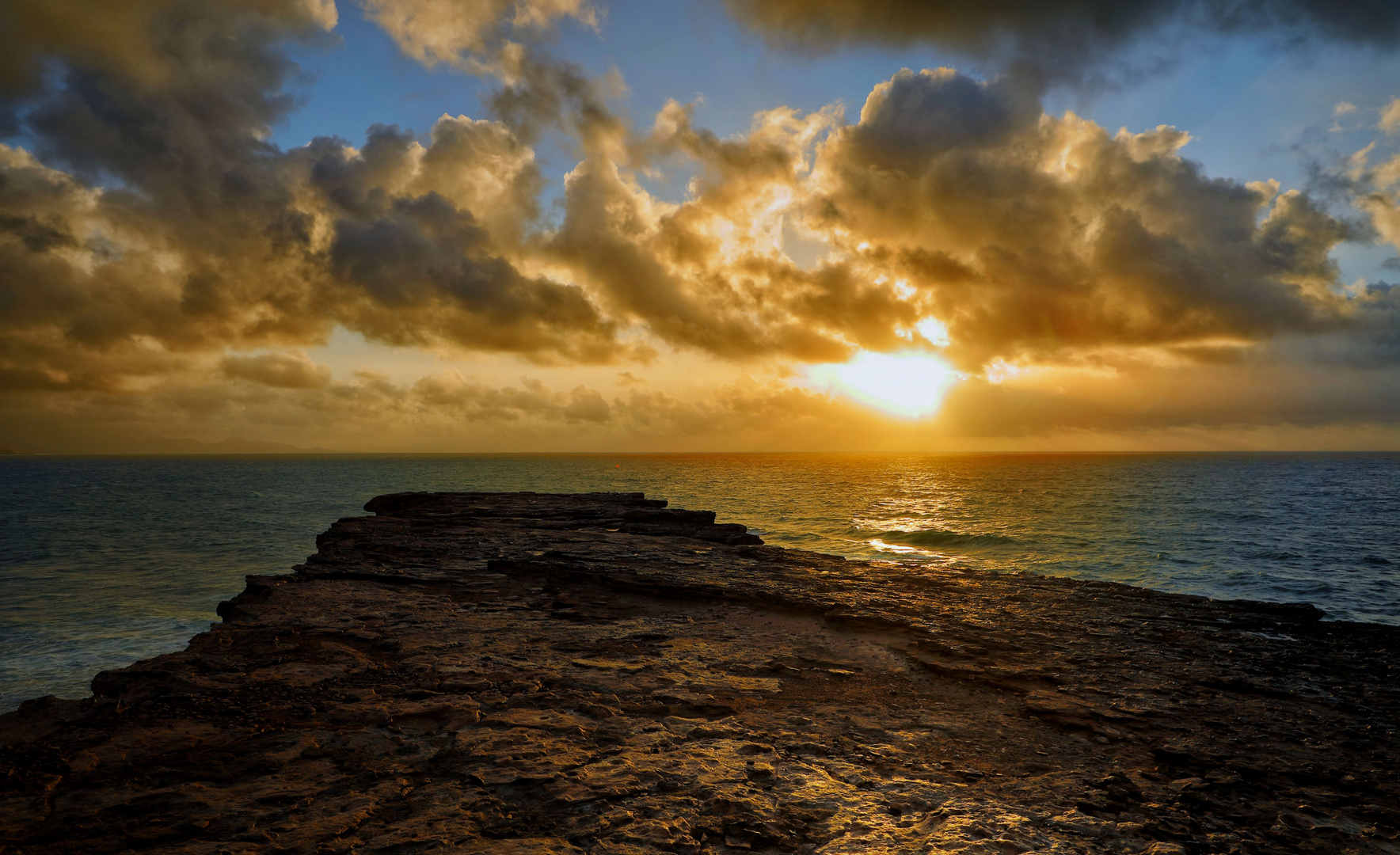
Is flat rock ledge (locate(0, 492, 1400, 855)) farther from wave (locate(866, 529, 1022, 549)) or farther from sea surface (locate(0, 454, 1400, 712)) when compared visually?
wave (locate(866, 529, 1022, 549))

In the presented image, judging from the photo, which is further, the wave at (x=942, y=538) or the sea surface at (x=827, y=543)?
the wave at (x=942, y=538)

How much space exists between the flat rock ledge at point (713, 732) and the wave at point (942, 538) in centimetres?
2564

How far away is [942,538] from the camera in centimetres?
4209

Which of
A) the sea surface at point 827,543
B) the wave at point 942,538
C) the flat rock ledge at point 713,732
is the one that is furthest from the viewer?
the wave at point 942,538

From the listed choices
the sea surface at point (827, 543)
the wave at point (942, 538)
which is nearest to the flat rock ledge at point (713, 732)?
the sea surface at point (827, 543)

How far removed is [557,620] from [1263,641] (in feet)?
47.5

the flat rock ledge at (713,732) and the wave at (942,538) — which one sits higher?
the flat rock ledge at (713,732)

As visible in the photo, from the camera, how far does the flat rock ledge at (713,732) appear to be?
5.52m

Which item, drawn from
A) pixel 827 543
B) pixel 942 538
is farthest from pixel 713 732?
pixel 942 538

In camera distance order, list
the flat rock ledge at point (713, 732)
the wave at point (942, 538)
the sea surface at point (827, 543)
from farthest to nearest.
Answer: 1. the wave at point (942, 538)
2. the sea surface at point (827, 543)
3. the flat rock ledge at point (713, 732)

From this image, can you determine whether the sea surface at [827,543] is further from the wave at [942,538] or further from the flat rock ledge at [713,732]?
the flat rock ledge at [713,732]

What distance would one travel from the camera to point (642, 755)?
6.75m

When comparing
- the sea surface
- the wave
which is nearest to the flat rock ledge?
the sea surface

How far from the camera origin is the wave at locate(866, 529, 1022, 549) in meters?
40.0
